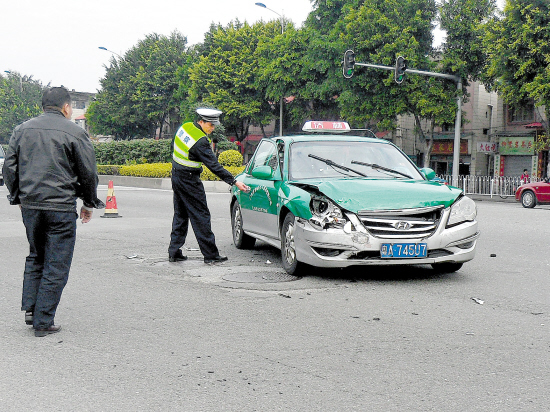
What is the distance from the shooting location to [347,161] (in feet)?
26.7

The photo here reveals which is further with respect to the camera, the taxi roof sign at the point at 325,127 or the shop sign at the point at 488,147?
the shop sign at the point at 488,147

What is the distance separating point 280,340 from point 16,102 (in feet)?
264

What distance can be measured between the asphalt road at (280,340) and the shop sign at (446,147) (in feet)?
124

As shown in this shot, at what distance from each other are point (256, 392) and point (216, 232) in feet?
27.5

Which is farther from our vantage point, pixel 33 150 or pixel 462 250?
pixel 462 250

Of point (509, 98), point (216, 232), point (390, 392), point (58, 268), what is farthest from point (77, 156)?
point (509, 98)

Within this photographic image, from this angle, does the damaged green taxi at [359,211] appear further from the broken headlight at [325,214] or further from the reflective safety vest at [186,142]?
the reflective safety vest at [186,142]

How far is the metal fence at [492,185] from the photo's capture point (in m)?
34.4

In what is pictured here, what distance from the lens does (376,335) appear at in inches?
193

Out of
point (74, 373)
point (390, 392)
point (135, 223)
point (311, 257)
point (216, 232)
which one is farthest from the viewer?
point (135, 223)

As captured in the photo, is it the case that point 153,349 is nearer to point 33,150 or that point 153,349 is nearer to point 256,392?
point 256,392

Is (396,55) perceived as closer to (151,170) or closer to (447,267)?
(151,170)

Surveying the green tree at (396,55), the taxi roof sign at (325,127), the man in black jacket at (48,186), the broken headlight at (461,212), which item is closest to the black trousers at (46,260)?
the man in black jacket at (48,186)

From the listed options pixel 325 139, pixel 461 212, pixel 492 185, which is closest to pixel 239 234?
pixel 325 139
